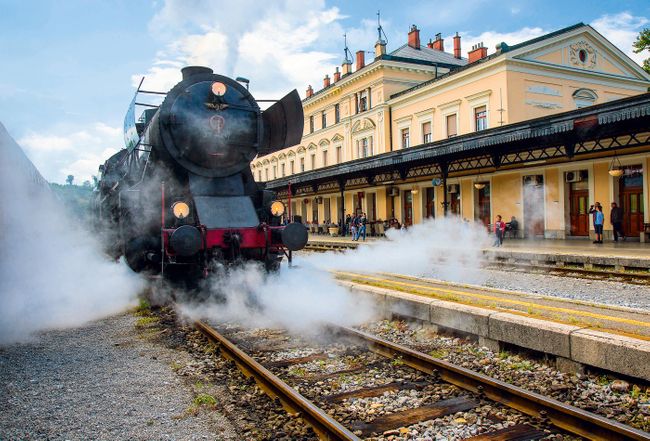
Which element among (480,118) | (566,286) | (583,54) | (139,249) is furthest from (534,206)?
(139,249)

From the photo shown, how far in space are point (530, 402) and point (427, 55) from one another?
3342 centimetres

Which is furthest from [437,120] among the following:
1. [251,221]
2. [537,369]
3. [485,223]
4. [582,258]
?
[537,369]

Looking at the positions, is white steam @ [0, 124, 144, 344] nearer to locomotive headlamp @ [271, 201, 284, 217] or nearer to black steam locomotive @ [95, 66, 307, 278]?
black steam locomotive @ [95, 66, 307, 278]

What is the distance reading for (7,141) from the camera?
690 centimetres

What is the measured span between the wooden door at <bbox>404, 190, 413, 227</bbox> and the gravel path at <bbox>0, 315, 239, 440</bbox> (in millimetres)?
21279

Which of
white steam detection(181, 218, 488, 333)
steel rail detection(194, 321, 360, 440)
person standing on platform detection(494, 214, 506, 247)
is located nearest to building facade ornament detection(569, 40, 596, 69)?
person standing on platform detection(494, 214, 506, 247)

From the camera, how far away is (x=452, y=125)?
1025 inches

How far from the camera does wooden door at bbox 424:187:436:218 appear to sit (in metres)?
24.7

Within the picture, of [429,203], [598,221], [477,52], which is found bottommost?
[598,221]

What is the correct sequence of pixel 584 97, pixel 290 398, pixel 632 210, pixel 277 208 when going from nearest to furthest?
pixel 290 398 < pixel 277 208 < pixel 632 210 < pixel 584 97

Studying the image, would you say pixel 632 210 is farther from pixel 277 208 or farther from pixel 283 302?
pixel 283 302

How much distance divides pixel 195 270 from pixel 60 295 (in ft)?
10.4

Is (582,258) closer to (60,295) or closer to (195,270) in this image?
(195,270)

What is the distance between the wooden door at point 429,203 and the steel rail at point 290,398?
67.6 ft
